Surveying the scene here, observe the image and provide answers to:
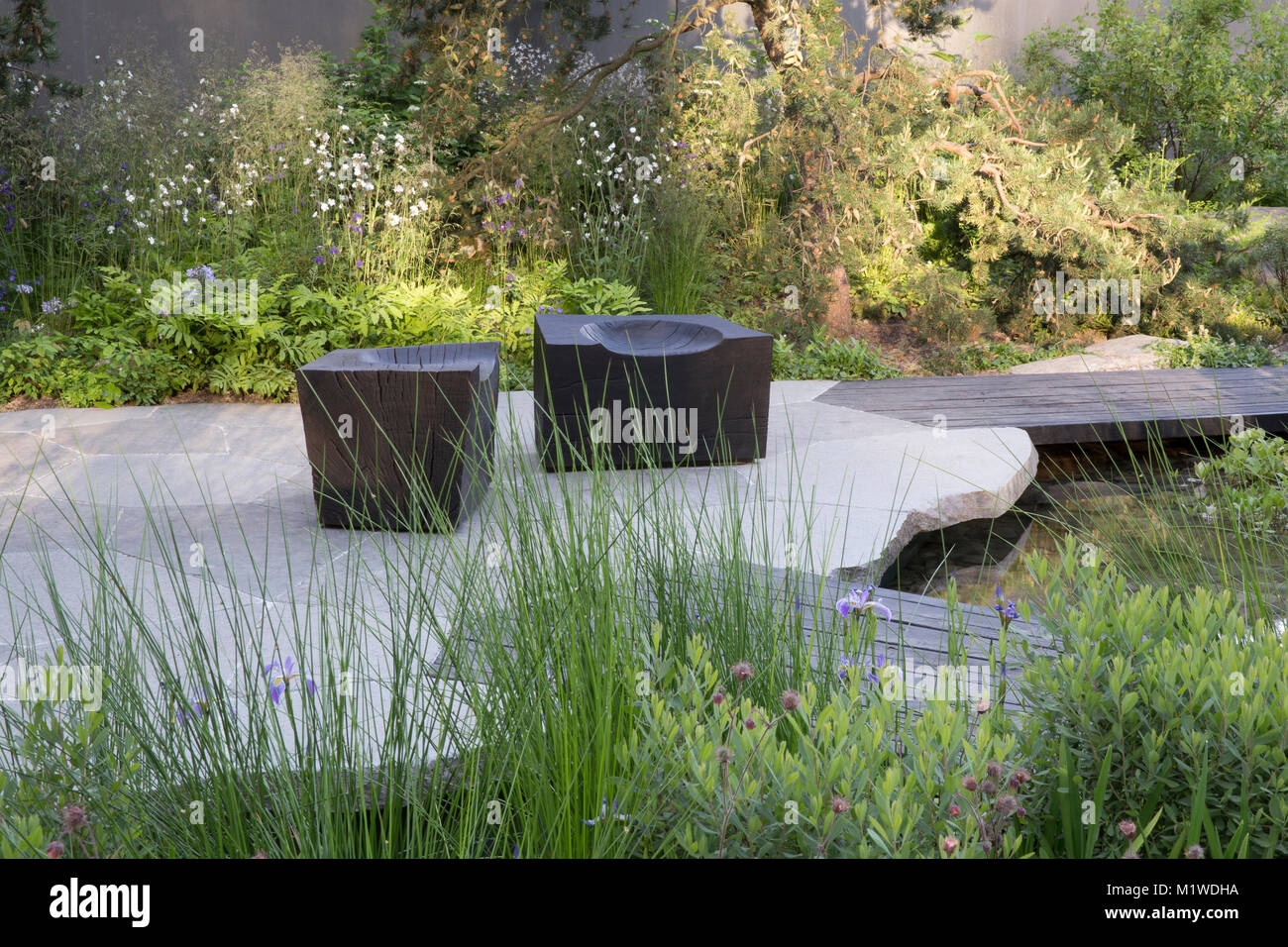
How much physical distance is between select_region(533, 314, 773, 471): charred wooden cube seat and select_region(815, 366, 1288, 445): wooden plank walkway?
4.00 ft

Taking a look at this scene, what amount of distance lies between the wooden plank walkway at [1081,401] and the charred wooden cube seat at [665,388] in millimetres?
1220

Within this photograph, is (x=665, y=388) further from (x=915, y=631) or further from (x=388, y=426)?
(x=915, y=631)

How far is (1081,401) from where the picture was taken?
5449 mm

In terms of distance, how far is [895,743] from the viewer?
1457 millimetres

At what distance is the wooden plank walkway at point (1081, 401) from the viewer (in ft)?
16.6

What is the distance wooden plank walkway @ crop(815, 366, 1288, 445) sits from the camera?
5.05m

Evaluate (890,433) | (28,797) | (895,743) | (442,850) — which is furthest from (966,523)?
(28,797)

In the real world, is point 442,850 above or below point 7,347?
below

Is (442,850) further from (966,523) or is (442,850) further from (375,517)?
(966,523)

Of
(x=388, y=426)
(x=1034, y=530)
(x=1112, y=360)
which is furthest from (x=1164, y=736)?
(x=1112, y=360)

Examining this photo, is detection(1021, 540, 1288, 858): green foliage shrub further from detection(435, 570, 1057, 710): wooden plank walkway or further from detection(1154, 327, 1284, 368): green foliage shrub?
detection(1154, 327, 1284, 368): green foliage shrub

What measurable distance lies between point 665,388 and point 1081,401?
101 inches

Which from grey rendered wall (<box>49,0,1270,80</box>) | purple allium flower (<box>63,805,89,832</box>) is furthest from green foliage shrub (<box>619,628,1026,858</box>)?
grey rendered wall (<box>49,0,1270,80</box>)
